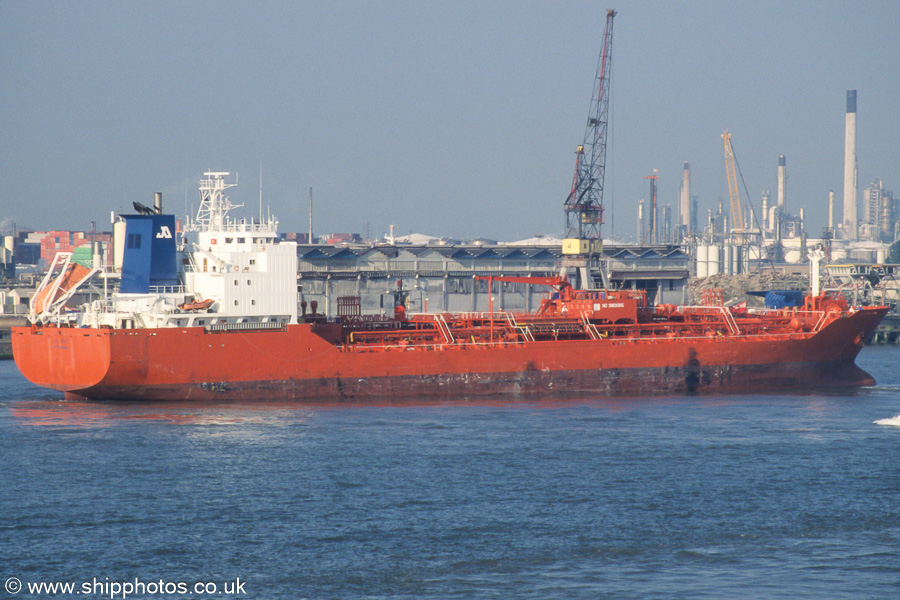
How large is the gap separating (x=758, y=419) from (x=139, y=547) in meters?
18.7

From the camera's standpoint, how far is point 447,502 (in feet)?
63.9

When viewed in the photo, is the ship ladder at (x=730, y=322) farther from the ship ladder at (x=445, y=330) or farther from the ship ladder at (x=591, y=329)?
the ship ladder at (x=445, y=330)

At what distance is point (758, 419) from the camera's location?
92.7 ft

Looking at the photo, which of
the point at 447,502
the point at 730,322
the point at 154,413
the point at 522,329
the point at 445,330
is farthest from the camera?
the point at 730,322

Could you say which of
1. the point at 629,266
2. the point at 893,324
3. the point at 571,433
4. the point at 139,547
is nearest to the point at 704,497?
the point at 571,433

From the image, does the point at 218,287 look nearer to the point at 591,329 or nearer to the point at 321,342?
the point at 321,342

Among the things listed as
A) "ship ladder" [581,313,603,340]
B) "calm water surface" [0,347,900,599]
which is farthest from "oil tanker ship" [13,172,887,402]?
"calm water surface" [0,347,900,599]

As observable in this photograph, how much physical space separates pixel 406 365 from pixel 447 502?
12.4m

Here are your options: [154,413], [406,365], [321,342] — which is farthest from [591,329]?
[154,413]

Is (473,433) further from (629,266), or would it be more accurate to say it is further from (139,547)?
(629,266)

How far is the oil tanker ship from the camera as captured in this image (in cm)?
2909

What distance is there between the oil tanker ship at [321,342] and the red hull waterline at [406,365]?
0.04m
